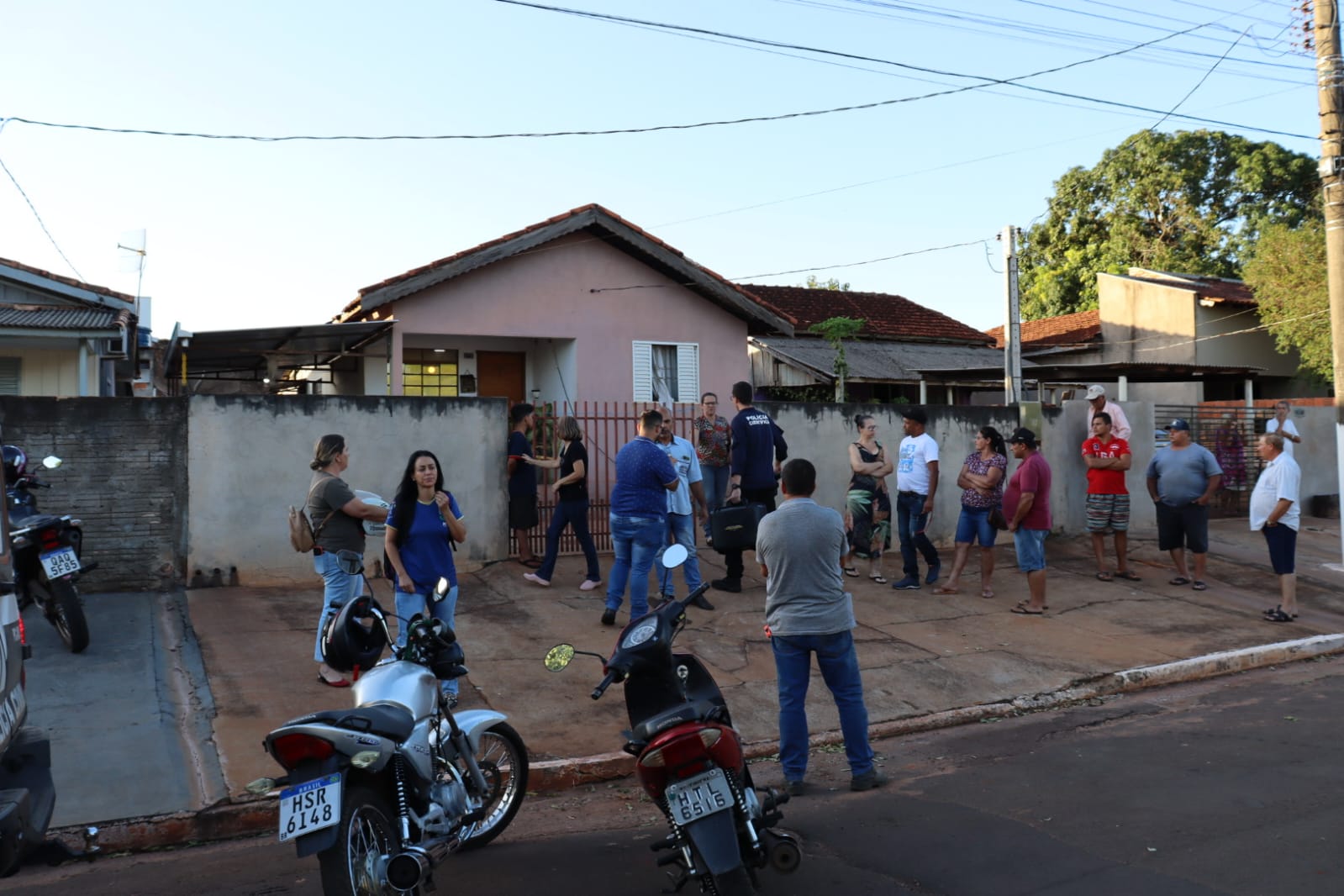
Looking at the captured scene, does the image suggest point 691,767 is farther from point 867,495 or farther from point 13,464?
point 867,495

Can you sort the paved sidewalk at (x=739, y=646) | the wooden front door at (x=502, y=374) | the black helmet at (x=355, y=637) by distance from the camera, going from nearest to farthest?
1. the black helmet at (x=355, y=637)
2. the paved sidewalk at (x=739, y=646)
3. the wooden front door at (x=502, y=374)

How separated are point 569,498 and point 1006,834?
6.06m

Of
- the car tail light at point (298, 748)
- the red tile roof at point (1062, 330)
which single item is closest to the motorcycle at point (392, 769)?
the car tail light at point (298, 748)

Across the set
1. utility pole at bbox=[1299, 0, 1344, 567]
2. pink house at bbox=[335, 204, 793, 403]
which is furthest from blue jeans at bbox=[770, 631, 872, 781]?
pink house at bbox=[335, 204, 793, 403]

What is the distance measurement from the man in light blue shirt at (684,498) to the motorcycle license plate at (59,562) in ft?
14.9

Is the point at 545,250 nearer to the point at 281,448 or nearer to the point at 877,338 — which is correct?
the point at 281,448

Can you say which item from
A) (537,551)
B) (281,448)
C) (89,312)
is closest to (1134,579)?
(537,551)

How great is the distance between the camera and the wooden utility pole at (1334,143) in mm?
13008

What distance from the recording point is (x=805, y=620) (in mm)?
5789

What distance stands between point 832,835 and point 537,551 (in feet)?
22.0

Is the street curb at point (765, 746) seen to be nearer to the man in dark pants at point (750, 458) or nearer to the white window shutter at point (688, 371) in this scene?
the man in dark pants at point (750, 458)

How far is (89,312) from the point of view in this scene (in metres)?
16.2

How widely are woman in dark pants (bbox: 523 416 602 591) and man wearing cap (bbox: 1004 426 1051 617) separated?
13.4 feet

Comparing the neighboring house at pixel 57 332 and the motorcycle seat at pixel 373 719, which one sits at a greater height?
the neighboring house at pixel 57 332
